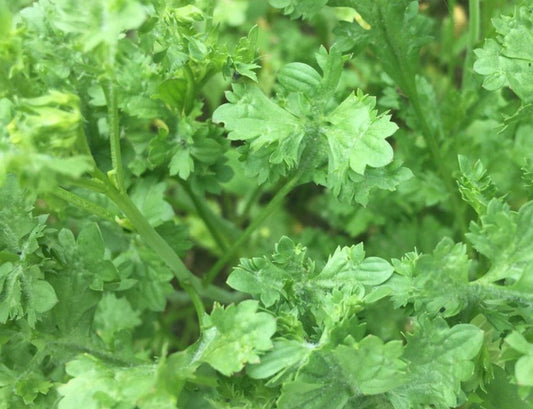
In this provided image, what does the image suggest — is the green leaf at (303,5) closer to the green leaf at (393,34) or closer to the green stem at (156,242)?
the green leaf at (393,34)

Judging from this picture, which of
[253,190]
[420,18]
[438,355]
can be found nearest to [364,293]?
[438,355]

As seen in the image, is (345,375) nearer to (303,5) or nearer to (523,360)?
(523,360)

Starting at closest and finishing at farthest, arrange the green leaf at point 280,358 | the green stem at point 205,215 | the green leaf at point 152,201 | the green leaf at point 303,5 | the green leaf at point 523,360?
the green leaf at point 523,360 < the green leaf at point 280,358 < the green leaf at point 303,5 < the green leaf at point 152,201 < the green stem at point 205,215

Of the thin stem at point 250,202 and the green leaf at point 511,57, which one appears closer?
the green leaf at point 511,57

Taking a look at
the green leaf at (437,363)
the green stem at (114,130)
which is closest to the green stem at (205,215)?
the green stem at (114,130)

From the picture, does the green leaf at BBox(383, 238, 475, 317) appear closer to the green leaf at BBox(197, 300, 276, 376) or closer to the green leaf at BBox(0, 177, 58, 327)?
the green leaf at BBox(197, 300, 276, 376)

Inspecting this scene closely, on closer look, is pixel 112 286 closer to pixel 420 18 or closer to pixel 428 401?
pixel 428 401

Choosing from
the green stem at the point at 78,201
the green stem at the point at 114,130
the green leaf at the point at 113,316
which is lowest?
the green leaf at the point at 113,316

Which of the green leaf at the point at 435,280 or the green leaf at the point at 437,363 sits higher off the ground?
the green leaf at the point at 435,280
